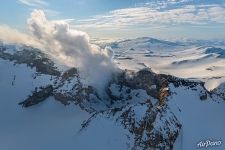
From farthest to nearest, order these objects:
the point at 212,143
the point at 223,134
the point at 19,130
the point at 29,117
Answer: the point at 29,117 → the point at 19,130 → the point at 223,134 → the point at 212,143

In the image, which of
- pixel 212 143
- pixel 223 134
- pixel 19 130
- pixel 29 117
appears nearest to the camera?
pixel 212 143

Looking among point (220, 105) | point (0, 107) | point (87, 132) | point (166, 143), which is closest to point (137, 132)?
point (166, 143)

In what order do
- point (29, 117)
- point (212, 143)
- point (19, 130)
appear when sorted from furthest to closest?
1. point (29, 117)
2. point (19, 130)
3. point (212, 143)

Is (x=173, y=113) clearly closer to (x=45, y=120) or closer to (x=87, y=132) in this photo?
(x=87, y=132)

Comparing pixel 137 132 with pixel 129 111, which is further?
pixel 129 111

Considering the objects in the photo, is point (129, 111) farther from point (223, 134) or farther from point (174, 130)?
point (223, 134)

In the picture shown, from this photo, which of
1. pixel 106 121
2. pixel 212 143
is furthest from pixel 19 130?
pixel 212 143

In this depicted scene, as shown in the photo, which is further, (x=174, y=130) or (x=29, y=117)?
(x=29, y=117)

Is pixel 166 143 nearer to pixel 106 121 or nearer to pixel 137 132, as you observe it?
pixel 137 132
